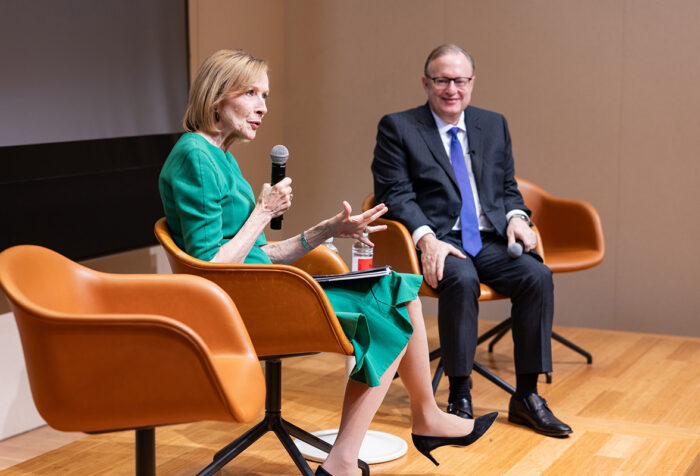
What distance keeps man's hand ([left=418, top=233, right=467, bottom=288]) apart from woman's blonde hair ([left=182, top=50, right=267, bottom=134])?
1164 mm

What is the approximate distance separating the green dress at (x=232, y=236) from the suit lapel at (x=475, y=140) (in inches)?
47.2

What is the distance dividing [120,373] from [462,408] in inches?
68.2

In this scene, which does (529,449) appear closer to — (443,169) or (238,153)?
(443,169)

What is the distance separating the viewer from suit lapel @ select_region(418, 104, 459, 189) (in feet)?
12.6

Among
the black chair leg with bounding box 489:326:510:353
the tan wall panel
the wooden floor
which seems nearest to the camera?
the wooden floor

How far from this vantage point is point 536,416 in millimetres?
3445

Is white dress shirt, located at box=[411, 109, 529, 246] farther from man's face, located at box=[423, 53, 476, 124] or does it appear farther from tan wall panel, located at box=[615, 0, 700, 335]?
tan wall panel, located at box=[615, 0, 700, 335]

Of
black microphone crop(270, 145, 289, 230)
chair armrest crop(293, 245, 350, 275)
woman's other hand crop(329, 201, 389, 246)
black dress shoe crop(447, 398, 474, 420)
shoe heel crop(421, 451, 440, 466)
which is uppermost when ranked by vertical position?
black microphone crop(270, 145, 289, 230)

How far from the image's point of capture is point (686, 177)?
194 inches

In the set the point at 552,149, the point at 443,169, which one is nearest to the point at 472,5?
the point at 552,149

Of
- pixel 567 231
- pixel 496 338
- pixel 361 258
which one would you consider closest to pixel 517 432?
pixel 361 258

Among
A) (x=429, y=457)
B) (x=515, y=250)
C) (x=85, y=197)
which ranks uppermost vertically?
(x=85, y=197)

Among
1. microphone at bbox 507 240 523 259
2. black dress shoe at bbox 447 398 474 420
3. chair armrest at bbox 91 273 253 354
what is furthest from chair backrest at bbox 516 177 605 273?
chair armrest at bbox 91 273 253 354

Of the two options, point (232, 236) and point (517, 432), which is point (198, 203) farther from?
point (517, 432)
